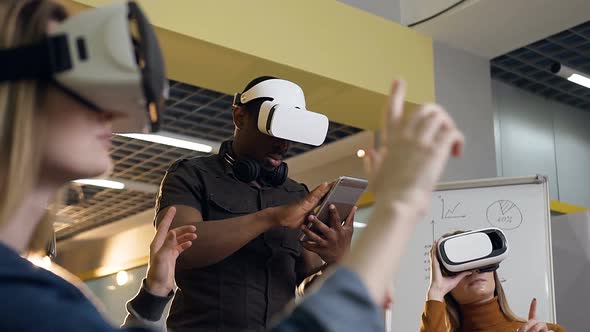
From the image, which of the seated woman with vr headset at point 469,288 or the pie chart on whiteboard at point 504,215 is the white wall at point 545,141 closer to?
the pie chart on whiteboard at point 504,215

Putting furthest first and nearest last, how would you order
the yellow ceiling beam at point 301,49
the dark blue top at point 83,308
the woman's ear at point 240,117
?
the yellow ceiling beam at point 301,49 < the woman's ear at point 240,117 < the dark blue top at point 83,308

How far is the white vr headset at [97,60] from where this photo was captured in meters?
0.71

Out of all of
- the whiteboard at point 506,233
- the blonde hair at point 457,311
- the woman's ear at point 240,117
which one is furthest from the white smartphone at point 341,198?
the whiteboard at point 506,233

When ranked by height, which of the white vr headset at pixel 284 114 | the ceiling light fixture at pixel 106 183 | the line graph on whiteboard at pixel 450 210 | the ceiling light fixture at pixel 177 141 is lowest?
the line graph on whiteboard at pixel 450 210

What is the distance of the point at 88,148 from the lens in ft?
2.45

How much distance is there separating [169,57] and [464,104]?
1.91 meters

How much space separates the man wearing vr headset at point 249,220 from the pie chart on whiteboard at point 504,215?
1825mm

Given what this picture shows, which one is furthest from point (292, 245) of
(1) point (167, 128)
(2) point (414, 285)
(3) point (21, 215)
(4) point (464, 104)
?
(1) point (167, 128)

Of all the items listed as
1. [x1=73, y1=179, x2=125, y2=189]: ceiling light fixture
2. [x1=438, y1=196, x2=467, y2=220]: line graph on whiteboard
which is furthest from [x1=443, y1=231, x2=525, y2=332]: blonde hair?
[x1=73, y1=179, x2=125, y2=189]: ceiling light fixture

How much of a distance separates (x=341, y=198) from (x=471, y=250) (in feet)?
2.22

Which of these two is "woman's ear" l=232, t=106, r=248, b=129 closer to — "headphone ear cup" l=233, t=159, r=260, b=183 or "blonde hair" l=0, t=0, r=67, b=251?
"headphone ear cup" l=233, t=159, r=260, b=183

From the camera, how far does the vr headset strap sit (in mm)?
703

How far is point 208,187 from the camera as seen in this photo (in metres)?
1.98

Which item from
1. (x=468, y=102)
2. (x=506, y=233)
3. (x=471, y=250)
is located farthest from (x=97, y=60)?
(x=468, y=102)
